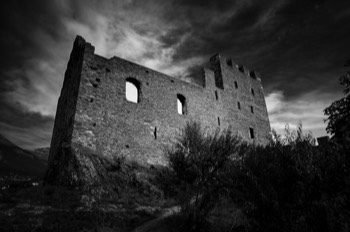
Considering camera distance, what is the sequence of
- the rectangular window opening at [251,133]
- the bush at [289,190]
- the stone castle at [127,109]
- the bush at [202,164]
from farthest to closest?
1. the rectangular window opening at [251,133]
2. the stone castle at [127,109]
3. the bush at [202,164]
4. the bush at [289,190]

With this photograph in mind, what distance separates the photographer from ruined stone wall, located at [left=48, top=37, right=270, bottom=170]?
12.4 meters

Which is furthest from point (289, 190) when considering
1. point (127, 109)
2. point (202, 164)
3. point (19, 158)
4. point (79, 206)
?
point (19, 158)

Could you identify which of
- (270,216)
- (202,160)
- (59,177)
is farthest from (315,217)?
(59,177)

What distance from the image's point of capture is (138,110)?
47.3 ft

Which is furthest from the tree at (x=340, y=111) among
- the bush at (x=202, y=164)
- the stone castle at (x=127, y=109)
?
the stone castle at (x=127, y=109)

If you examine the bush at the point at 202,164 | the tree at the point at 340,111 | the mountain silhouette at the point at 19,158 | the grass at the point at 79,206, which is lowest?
the grass at the point at 79,206

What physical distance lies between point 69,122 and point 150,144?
477 centimetres

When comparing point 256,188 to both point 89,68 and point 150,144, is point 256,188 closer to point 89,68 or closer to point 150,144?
point 150,144

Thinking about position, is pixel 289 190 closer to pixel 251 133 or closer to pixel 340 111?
pixel 340 111

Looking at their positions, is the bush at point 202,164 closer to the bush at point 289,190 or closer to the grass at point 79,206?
the bush at point 289,190

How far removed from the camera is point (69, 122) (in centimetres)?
1245

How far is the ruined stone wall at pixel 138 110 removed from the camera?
12.4m

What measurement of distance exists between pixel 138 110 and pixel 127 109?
2.49ft

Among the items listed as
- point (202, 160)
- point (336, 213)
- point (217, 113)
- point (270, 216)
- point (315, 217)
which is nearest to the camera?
point (336, 213)
